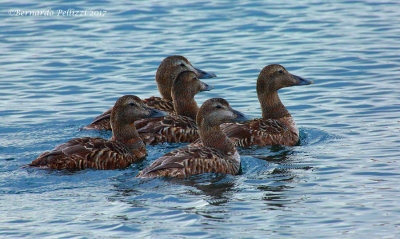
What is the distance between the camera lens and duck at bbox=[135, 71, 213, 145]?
12422mm

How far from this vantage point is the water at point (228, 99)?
28.6ft

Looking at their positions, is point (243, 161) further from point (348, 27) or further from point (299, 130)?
point (348, 27)

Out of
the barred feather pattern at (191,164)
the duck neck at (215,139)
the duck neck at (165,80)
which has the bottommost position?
the barred feather pattern at (191,164)

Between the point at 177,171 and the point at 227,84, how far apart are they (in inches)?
239

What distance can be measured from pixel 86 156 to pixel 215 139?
1.83 meters

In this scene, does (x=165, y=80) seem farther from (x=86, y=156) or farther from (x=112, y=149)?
(x=86, y=156)

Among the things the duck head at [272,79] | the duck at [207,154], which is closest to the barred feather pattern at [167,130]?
the duck at [207,154]

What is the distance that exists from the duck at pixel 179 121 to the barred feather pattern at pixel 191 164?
1.71 metres

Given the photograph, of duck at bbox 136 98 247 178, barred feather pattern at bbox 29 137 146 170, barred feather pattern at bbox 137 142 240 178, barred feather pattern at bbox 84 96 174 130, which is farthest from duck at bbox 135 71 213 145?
barred feather pattern at bbox 137 142 240 178

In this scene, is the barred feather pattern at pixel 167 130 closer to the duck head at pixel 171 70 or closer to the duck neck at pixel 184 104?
the duck neck at pixel 184 104

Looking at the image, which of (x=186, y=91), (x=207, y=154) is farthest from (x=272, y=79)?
(x=207, y=154)

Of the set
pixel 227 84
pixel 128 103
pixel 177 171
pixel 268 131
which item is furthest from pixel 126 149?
pixel 227 84

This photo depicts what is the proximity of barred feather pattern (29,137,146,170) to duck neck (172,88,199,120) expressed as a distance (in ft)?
Result: 7.67

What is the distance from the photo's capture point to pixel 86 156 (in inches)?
421
